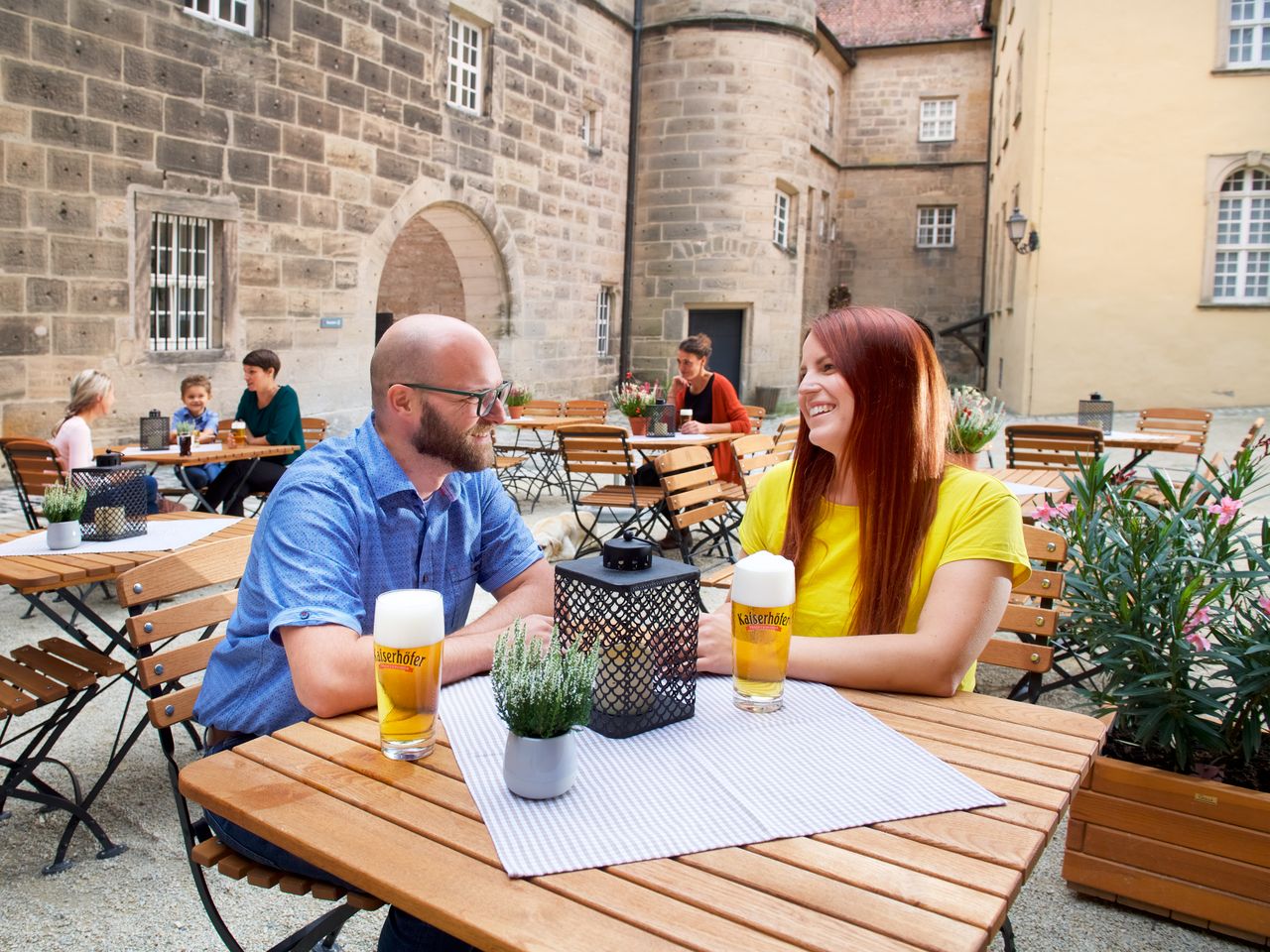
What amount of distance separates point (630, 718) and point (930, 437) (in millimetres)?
874

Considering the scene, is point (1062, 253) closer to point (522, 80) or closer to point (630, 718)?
point (522, 80)

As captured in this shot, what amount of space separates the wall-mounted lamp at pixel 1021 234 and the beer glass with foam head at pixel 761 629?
Result: 52.1 ft

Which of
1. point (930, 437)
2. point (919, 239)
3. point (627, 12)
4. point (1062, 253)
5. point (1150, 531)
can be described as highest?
point (627, 12)

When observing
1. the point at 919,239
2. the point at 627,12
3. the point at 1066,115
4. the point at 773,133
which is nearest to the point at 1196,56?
the point at 1066,115

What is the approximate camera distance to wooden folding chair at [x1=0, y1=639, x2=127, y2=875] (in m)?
2.77

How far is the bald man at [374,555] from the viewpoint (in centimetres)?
174

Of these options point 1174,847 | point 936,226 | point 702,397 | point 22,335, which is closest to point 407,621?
point 1174,847

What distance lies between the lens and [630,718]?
1.59m

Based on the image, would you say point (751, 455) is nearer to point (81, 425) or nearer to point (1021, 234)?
point (81, 425)

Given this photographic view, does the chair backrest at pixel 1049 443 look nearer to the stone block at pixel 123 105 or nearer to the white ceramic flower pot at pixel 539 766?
the white ceramic flower pot at pixel 539 766

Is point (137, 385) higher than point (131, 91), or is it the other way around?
point (131, 91)

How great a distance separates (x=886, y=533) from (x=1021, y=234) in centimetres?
1573

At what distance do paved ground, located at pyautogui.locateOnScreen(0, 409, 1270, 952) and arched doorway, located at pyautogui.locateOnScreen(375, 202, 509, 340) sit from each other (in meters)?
10.8

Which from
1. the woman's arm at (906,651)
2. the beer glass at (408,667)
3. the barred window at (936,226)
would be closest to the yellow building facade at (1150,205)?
the barred window at (936,226)
